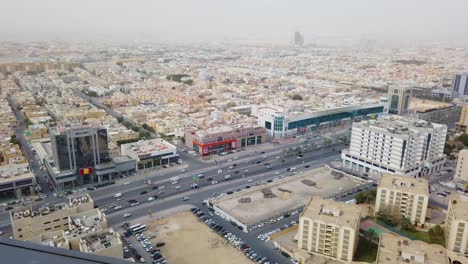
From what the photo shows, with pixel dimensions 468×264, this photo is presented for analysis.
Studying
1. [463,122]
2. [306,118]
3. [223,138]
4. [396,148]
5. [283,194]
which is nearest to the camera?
[283,194]

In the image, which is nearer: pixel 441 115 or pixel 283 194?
pixel 283 194

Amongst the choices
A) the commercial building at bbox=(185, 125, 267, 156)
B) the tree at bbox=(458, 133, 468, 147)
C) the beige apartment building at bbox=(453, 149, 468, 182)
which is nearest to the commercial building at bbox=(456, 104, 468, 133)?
the tree at bbox=(458, 133, 468, 147)

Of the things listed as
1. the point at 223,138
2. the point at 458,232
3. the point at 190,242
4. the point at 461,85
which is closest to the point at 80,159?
the point at 190,242

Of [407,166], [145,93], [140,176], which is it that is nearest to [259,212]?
[140,176]

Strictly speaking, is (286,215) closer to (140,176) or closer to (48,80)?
(140,176)

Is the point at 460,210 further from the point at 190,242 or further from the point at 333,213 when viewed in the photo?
the point at 190,242

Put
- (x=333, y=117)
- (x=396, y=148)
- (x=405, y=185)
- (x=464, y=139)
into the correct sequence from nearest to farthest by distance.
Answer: (x=405, y=185)
(x=396, y=148)
(x=464, y=139)
(x=333, y=117)
